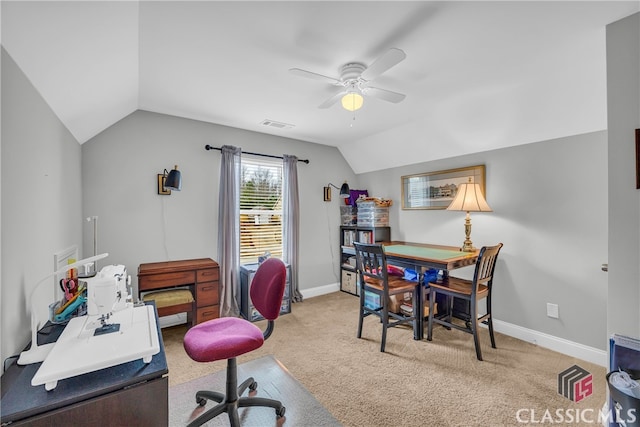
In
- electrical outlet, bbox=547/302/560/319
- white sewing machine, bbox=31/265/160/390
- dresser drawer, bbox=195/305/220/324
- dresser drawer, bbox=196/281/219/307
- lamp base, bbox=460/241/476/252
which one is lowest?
dresser drawer, bbox=195/305/220/324

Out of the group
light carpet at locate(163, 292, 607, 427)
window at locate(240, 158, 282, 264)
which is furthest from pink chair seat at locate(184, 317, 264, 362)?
window at locate(240, 158, 282, 264)

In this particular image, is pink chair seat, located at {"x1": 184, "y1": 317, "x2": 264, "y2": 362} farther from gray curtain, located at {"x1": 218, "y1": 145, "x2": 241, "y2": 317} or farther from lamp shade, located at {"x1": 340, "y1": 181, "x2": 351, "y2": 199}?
lamp shade, located at {"x1": 340, "y1": 181, "x2": 351, "y2": 199}

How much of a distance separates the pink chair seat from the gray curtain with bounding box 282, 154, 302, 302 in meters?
2.06

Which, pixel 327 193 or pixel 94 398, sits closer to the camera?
pixel 94 398

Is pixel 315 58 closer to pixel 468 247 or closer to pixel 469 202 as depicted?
pixel 469 202

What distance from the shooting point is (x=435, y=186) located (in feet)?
11.7

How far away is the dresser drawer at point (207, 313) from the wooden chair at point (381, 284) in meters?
1.54

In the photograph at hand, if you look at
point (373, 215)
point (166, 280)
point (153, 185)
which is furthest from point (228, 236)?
point (373, 215)

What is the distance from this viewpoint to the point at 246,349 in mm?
1598

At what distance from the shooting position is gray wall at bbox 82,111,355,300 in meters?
2.76

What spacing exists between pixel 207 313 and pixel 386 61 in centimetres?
284

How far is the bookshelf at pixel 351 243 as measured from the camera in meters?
4.16

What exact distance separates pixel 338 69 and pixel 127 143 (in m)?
2.34

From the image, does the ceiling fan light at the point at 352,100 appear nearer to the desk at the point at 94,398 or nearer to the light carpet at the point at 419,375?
the desk at the point at 94,398
